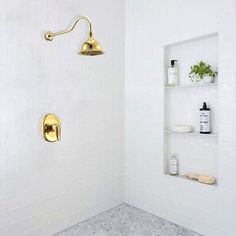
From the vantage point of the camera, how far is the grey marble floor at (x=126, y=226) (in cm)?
171

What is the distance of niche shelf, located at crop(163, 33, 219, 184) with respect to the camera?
5.71 ft

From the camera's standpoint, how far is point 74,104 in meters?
1.79

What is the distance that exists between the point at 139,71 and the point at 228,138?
0.91 m

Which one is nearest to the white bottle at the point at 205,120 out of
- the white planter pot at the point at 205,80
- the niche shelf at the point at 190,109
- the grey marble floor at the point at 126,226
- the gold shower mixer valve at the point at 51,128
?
the niche shelf at the point at 190,109

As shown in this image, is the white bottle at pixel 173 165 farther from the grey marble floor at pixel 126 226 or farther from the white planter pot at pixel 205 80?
the white planter pot at pixel 205 80

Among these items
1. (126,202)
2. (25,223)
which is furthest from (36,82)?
(126,202)

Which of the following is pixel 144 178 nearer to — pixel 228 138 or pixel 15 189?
pixel 228 138

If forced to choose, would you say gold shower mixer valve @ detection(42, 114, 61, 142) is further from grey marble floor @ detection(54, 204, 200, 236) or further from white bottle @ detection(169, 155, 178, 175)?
white bottle @ detection(169, 155, 178, 175)

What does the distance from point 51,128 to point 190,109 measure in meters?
1.03

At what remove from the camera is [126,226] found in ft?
5.92

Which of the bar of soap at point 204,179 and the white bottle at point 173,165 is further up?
the white bottle at point 173,165

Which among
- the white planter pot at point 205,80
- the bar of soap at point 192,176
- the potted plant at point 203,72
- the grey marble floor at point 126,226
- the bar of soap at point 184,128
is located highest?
the potted plant at point 203,72

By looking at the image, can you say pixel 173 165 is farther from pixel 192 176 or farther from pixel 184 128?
pixel 184 128

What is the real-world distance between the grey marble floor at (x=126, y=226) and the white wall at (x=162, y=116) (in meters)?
0.08
